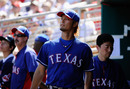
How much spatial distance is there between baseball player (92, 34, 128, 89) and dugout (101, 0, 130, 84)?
772mm

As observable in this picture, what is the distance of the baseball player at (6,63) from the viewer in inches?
215

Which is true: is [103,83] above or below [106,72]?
below

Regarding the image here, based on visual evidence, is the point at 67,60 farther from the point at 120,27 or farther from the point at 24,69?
the point at 120,27

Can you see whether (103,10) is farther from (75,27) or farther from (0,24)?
(0,24)

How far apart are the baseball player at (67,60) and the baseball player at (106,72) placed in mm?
653

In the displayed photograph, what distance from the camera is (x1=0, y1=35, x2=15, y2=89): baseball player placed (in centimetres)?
547

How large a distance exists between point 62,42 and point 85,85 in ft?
2.25

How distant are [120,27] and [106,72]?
1255 millimetres

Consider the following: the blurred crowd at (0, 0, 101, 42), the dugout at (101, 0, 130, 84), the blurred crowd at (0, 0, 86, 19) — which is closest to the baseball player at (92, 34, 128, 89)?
the dugout at (101, 0, 130, 84)

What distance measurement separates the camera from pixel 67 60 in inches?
147

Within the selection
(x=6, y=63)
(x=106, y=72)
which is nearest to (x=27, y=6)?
(x=6, y=63)

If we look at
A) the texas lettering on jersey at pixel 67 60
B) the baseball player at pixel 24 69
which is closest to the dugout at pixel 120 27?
the baseball player at pixel 24 69

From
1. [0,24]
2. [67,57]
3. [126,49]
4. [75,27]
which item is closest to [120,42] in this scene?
[126,49]

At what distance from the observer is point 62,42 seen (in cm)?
390
